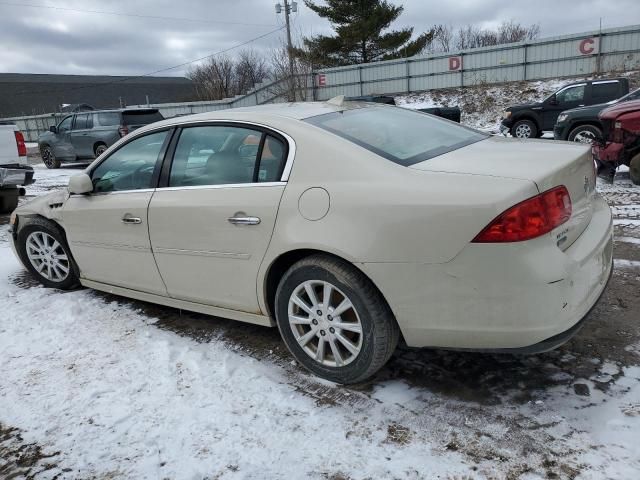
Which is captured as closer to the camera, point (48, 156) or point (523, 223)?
point (523, 223)

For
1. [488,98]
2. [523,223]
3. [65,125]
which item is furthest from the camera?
[488,98]

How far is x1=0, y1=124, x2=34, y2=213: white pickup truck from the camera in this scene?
7.89 meters

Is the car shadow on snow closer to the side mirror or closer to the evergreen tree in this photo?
the side mirror

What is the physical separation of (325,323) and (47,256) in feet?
9.93

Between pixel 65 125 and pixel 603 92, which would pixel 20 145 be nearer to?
pixel 65 125

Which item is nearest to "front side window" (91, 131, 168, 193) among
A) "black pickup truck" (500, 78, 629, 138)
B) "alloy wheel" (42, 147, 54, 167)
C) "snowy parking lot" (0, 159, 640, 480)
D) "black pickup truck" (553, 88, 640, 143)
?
"snowy parking lot" (0, 159, 640, 480)

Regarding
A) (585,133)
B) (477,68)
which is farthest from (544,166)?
(477,68)

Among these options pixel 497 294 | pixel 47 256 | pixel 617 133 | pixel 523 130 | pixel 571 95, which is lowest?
pixel 47 256

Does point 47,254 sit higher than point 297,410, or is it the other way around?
point 47,254

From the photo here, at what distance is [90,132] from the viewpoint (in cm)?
1516

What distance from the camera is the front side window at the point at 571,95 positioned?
14344 mm

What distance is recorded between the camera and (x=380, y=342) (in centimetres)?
260

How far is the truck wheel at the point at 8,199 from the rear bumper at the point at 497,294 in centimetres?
785

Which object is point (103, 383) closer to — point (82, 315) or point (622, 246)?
point (82, 315)
